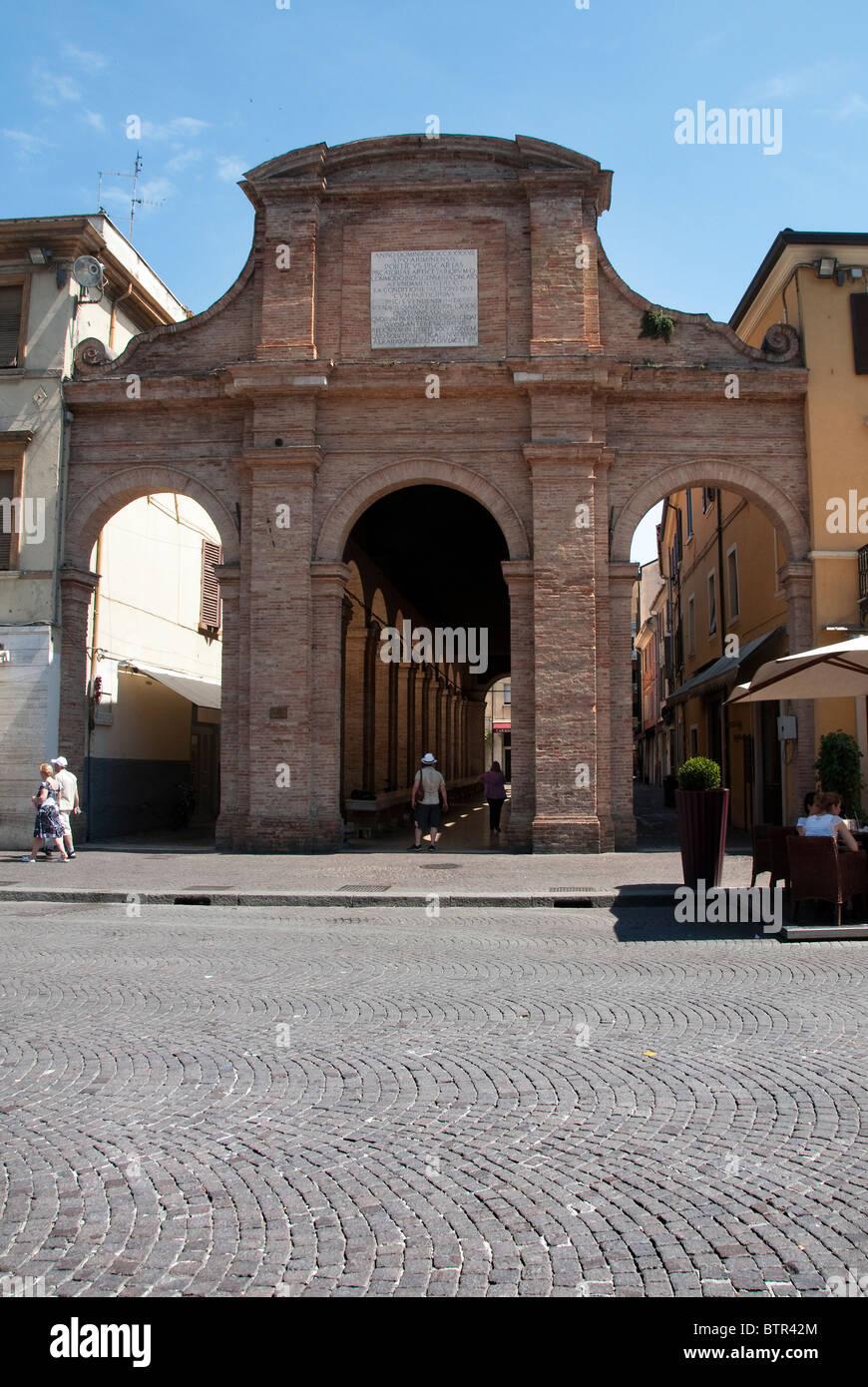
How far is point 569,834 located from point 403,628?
1571cm

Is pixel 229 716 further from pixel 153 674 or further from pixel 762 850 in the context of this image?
pixel 762 850

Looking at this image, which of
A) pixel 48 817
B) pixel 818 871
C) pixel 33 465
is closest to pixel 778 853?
pixel 818 871

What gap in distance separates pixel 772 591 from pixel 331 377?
31.2ft

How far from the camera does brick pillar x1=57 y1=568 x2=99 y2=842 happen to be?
690 inches

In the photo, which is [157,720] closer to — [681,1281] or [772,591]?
[772,591]

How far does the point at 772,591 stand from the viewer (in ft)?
66.3

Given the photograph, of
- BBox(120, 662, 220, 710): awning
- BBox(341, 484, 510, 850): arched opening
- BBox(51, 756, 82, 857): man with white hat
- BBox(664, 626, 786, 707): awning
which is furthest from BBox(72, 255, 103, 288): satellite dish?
BBox(664, 626, 786, 707): awning

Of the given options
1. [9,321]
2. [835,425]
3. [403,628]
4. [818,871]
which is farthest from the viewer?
[403,628]

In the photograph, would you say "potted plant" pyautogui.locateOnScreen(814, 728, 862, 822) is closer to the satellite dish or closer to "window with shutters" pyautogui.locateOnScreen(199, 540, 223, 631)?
the satellite dish

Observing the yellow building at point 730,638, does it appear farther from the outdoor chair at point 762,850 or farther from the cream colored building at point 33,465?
the cream colored building at point 33,465

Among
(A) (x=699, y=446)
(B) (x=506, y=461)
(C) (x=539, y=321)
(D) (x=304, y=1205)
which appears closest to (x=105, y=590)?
(B) (x=506, y=461)

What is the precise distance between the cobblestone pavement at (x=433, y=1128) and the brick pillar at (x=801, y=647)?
9.48 metres

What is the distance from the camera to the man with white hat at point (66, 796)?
50.7ft

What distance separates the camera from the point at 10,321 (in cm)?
1822
